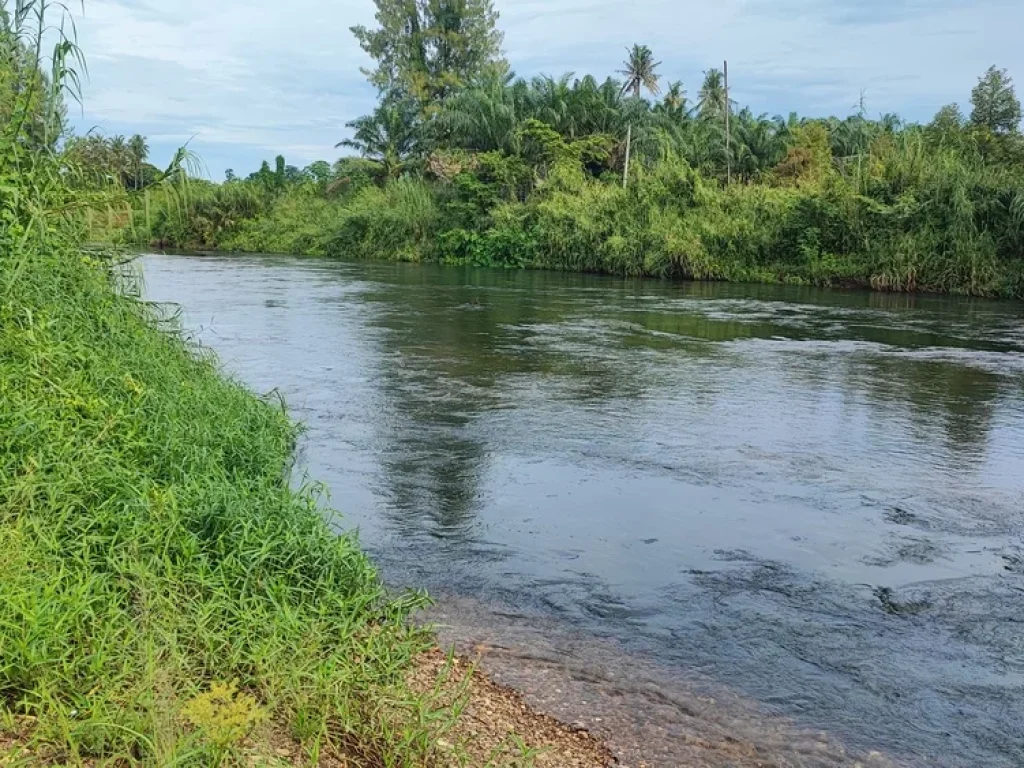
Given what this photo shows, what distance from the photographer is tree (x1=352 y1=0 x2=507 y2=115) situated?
53250 mm

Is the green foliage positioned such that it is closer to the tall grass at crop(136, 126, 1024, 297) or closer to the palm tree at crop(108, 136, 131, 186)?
the tall grass at crop(136, 126, 1024, 297)

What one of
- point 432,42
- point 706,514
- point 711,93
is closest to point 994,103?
point 711,93

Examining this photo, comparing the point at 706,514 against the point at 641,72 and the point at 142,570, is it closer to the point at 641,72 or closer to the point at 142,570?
the point at 142,570

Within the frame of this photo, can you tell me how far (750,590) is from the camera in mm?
5223

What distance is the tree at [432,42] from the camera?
175 feet

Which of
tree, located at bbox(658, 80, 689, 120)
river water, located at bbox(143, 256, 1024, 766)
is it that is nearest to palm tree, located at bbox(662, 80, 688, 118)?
tree, located at bbox(658, 80, 689, 120)

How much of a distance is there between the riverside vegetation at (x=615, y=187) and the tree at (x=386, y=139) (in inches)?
4.6

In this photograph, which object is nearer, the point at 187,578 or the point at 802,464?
the point at 187,578

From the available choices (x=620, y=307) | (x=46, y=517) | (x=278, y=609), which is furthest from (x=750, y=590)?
(x=620, y=307)

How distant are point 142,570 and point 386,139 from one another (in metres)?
46.8

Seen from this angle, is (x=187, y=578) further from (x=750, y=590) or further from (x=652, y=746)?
(x=750, y=590)

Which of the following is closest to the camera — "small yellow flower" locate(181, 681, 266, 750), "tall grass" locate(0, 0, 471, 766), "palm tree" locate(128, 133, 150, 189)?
"small yellow flower" locate(181, 681, 266, 750)

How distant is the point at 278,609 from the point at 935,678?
297cm

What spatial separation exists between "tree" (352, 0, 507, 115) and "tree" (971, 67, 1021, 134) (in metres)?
25.5
